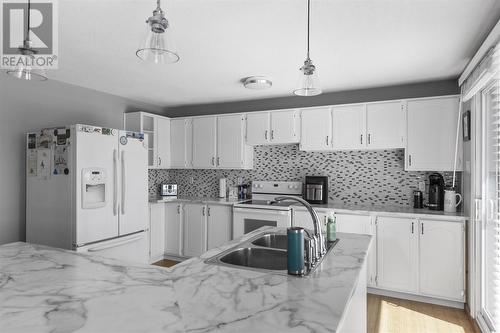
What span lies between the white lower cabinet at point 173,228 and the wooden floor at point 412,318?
2.63m

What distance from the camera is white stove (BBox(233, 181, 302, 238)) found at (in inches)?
151

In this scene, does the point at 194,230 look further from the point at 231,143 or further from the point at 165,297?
the point at 165,297

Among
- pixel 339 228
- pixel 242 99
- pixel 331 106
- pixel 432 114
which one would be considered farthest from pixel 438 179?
pixel 242 99

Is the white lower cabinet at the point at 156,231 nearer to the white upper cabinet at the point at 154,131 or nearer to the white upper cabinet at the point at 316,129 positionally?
the white upper cabinet at the point at 154,131

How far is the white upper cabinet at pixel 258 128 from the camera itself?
13.9ft

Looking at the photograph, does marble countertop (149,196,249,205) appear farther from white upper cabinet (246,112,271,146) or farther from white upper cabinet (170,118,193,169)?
white upper cabinet (246,112,271,146)

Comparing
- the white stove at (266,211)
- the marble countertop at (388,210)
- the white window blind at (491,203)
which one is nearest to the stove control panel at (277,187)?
the white stove at (266,211)

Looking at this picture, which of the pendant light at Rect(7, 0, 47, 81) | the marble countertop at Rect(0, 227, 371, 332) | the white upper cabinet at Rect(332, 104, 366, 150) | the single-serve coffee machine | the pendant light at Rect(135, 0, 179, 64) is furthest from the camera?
the single-serve coffee machine

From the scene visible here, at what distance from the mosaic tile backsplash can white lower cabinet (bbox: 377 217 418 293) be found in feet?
1.79

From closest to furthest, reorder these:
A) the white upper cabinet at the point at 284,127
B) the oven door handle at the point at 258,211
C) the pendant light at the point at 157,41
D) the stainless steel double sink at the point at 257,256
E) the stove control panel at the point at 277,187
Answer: the pendant light at the point at 157,41, the stainless steel double sink at the point at 257,256, the oven door handle at the point at 258,211, the white upper cabinet at the point at 284,127, the stove control panel at the point at 277,187

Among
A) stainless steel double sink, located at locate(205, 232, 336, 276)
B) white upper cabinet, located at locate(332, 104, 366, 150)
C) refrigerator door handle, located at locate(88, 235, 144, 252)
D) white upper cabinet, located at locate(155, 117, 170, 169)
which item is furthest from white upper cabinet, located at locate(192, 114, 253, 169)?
stainless steel double sink, located at locate(205, 232, 336, 276)

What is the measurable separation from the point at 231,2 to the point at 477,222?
2.71 metres

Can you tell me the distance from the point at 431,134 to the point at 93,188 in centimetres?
355

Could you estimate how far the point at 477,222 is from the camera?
9.00 feet
